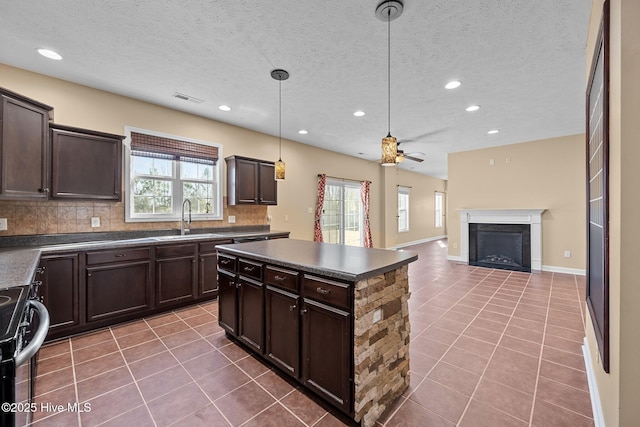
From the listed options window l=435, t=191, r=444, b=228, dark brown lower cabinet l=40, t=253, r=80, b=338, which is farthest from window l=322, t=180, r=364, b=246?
window l=435, t=191, r=444, b=228

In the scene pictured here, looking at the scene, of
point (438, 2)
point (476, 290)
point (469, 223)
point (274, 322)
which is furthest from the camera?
point (469, 223)

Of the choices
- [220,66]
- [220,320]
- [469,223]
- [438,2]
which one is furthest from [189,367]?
[469,223]

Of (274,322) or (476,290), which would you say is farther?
(476,290)

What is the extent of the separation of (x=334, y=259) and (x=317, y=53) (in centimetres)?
196

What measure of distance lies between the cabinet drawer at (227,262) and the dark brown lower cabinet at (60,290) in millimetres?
1469

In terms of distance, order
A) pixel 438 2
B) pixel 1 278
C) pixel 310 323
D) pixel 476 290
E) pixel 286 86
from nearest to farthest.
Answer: pixel 1 278, pixel 310 323, pixel 438 2, pixel 286 86, pixel 476 290

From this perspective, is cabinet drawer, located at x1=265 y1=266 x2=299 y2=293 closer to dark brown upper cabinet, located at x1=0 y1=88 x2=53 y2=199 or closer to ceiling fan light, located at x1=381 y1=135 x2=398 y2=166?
ceiling fan light, located at x1=381 y1=135 x2=398 y2=166

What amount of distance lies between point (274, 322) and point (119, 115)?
340 cm

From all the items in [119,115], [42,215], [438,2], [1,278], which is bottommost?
[1,278]

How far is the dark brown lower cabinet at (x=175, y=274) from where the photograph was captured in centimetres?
330

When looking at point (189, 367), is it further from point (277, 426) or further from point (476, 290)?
point (476, 290)

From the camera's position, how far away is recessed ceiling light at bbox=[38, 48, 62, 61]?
8.35 feet

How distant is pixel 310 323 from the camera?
181 centimetres

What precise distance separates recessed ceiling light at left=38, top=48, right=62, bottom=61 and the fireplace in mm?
7290
